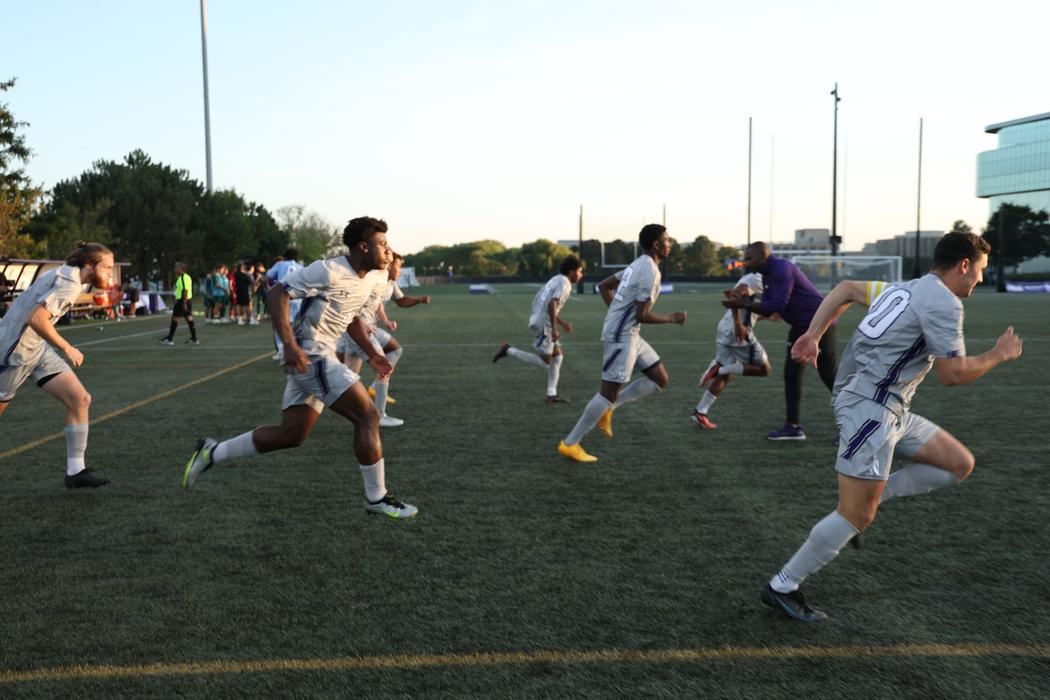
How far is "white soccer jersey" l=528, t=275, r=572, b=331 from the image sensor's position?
10231 millimetres

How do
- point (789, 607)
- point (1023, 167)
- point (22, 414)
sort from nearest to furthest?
point (789, 607)
point (22, 414)
point (1023, 167)

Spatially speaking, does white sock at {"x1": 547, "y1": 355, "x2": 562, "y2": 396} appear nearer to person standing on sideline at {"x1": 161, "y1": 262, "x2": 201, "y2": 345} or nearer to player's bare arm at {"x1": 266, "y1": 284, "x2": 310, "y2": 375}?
player's bare arm at {"x1": 266, "y1": 284, "x2": 310, "y2": 375}

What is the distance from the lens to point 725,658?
3439 mm

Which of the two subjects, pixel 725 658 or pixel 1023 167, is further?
pixel 1023 167

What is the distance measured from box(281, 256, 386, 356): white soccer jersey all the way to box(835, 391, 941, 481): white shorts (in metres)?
2.96

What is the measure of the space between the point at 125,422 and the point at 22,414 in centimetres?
151

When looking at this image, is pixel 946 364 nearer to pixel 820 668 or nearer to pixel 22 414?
pixel 820 668

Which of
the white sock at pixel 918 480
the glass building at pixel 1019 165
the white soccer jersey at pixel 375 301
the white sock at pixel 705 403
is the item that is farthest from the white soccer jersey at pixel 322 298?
the glass building at pixel 1019 165

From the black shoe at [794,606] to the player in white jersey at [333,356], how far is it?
2363 millimetres

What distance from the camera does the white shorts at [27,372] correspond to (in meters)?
6.07

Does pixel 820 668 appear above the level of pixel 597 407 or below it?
below

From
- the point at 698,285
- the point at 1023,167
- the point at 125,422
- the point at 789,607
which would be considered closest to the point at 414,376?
the point at 125,422

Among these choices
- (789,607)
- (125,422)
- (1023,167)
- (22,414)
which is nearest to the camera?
(789,607)

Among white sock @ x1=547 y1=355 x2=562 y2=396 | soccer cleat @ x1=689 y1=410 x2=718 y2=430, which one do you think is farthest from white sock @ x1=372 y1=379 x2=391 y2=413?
soccer cleat @ x1=689 y1=410 x2=718 y2=430
